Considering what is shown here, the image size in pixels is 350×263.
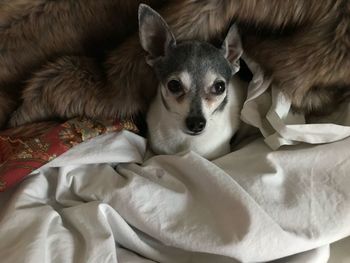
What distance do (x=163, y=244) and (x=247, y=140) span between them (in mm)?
Answer: 338

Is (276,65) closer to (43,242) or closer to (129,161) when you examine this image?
(129,161)

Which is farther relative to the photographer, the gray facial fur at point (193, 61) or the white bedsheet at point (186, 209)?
the gray facial fur at point (193, 61)

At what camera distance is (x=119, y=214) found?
85 cm

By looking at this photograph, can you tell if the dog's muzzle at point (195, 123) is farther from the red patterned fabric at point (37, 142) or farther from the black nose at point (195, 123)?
the red patterned fabric at point (37, 142)

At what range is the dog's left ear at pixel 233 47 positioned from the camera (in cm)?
90

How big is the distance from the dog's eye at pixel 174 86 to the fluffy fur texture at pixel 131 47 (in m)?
0.06

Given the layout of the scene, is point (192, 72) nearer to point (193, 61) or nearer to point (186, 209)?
point (193, 61)

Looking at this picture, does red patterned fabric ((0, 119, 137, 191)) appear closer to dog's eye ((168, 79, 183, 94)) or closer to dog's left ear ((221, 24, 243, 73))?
dog's eye ((168, 79, 183, 94))

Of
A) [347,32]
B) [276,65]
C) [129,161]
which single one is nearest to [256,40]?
[276,65]

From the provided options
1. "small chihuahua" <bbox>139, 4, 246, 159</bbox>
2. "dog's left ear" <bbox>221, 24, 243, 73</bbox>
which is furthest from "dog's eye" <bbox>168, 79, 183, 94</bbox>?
"dog's left ear" <bbox>221, 24, 243, 73</bbox>

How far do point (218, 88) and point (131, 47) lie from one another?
0.69 ft

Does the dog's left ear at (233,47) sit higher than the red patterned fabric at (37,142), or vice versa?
the dog's left ear at (233,47)

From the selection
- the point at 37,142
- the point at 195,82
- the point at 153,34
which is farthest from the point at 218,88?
the point at 37,142

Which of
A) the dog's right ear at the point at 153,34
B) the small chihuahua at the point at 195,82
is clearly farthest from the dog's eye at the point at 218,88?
the dog's right ear at the point at 153,34
